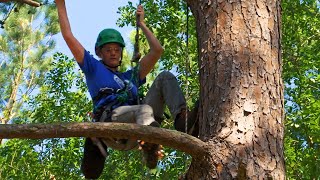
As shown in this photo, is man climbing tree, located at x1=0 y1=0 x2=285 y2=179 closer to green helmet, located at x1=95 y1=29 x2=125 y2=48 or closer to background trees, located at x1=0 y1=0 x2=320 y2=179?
green helmet, located at x1=95 y1=29 x2=125 y2=48

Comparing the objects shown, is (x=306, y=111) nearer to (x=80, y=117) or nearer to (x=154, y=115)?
(x=80, y=117)

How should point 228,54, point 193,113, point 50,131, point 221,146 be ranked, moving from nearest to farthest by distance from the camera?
point 50,131 → point 221,146 → point 228,54 → point 193,113

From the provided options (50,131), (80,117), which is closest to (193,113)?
(50,131)

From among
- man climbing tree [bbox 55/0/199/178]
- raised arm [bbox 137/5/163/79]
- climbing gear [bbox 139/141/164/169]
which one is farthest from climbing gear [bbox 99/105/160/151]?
raised arm [bbox 137/5/163/79]

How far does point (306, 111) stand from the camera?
877 centimetres

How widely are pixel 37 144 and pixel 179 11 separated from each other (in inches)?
123

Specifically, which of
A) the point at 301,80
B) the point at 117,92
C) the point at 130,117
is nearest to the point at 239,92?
the point at 130,117

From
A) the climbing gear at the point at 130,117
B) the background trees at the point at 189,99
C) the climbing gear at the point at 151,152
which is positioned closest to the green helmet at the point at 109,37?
the climbing gear at the point at 130,117

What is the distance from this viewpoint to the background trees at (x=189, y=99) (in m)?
9.24

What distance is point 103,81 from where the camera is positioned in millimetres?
3848

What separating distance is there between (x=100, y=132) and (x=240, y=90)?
0.65 metres

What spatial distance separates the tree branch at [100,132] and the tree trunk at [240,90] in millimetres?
163

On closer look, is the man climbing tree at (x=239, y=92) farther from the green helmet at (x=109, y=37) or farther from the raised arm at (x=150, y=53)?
the green helmet at (x=109, y=37)

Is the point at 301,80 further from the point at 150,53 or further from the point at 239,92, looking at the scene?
the point at 239,92
